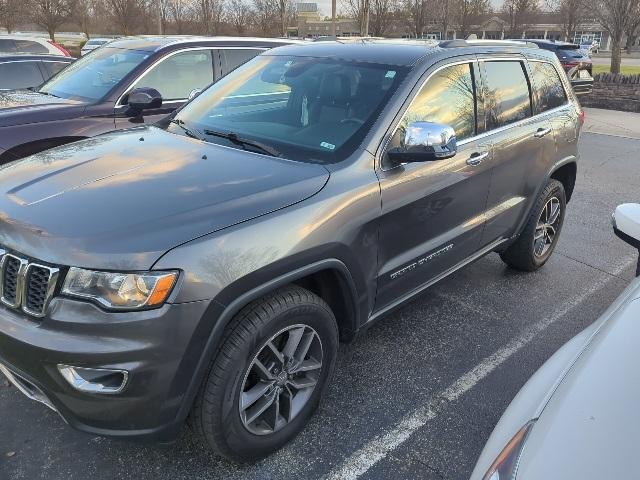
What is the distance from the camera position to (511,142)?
3.82 metres

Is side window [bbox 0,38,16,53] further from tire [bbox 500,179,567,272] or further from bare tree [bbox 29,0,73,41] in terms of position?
bare tree [bbox 29,0,73,41]

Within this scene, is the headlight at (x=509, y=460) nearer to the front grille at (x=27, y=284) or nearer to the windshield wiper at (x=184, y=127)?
the front grille at (x=27, y=284)

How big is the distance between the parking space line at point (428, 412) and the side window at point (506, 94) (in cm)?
144

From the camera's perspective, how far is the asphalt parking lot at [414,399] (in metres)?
2.52

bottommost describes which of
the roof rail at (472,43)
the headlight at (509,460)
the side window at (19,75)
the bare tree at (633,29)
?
the headlight at (509,460)

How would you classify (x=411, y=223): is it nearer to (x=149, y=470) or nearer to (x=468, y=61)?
(x=468, y=61)

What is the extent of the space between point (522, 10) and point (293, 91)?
35631mm

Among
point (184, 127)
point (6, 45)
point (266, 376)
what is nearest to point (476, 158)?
point (184, 127)

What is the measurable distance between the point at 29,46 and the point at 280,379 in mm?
9332

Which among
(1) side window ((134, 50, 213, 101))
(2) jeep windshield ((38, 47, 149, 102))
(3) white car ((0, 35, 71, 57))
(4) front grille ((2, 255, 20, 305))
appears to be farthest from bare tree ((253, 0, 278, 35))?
(4) front grille ((2, 255, 20, 305))

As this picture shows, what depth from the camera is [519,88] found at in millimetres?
4059

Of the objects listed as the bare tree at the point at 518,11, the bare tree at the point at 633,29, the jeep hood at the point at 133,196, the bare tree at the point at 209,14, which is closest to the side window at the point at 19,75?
the jeep hood at the point at 133,196

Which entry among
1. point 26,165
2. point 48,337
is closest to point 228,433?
point 48,337

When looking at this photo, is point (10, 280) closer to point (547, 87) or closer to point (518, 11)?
point (547, 87)
